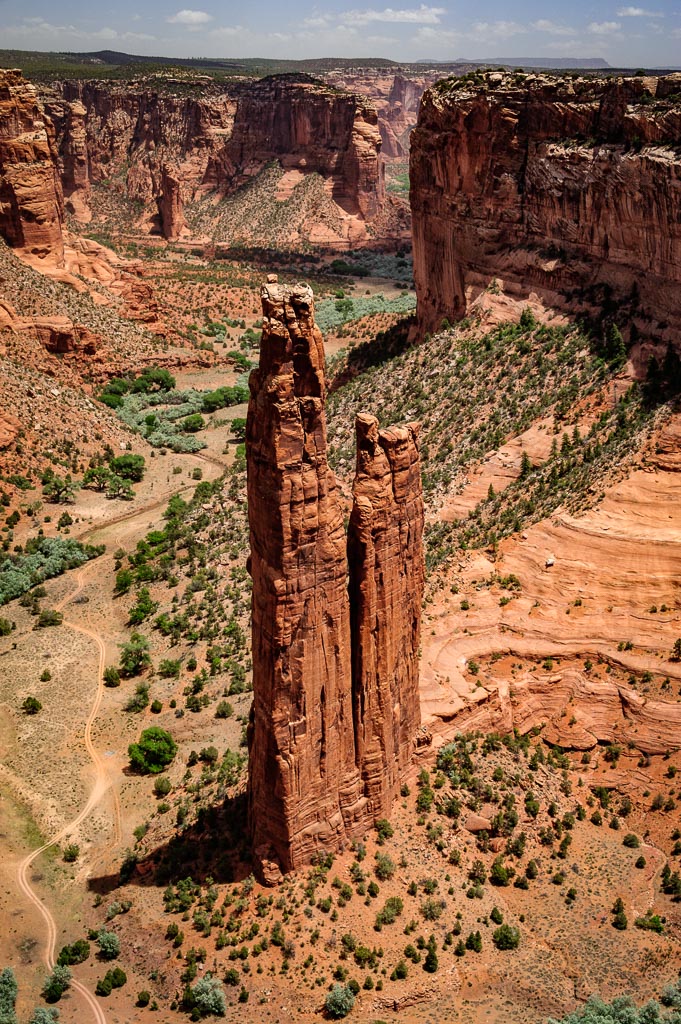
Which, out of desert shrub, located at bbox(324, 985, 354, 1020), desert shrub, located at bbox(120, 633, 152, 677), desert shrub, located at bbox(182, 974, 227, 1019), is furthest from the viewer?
desert shrub, located at bbox(120, 633, 152, 677)

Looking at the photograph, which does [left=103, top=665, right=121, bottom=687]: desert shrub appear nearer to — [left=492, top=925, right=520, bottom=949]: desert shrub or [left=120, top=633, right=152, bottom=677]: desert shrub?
[left=120, top=633, right=152, bottom=677]: desert shrub

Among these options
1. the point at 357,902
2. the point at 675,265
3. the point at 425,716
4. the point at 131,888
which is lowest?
the point at 131,888

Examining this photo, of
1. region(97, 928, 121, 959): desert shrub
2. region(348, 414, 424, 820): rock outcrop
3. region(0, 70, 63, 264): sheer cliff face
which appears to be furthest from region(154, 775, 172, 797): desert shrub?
region(0, 70, 63, 264): sheer cliff face

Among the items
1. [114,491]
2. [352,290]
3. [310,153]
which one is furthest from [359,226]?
[114,491]

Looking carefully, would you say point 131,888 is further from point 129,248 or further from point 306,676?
point 129,248

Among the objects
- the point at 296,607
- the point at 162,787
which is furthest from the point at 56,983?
the point at 296,607

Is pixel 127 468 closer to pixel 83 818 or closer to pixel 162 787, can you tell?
pixel 162 787
